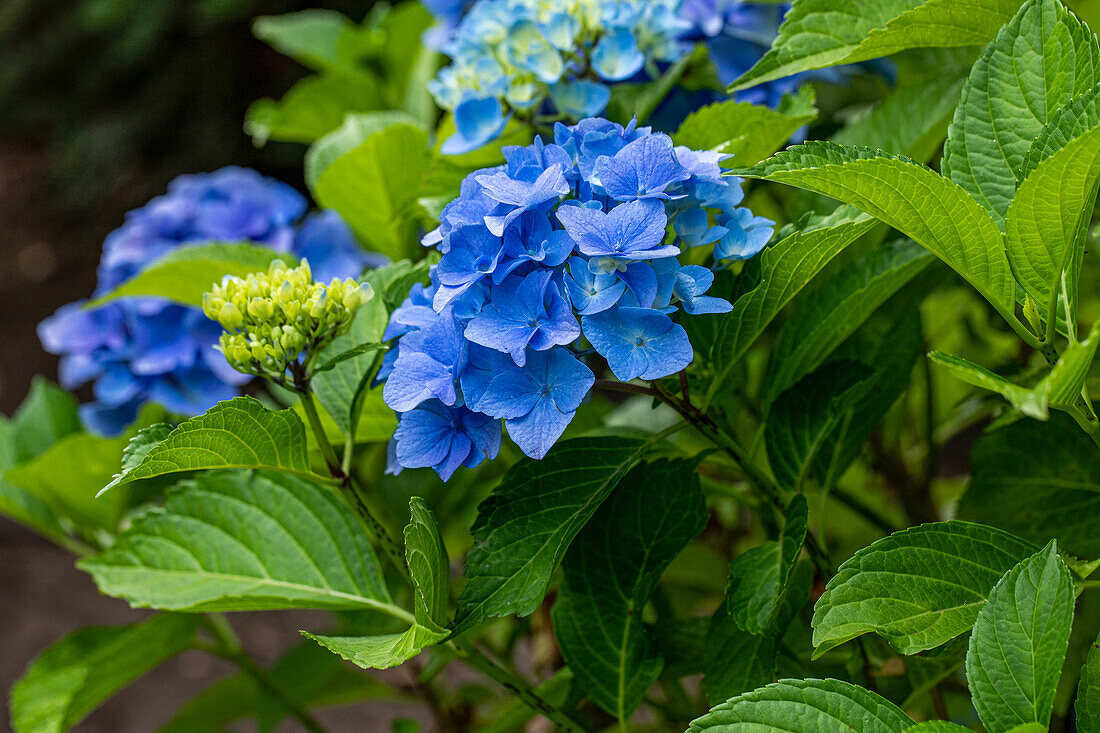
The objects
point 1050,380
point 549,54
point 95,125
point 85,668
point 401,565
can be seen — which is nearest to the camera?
point 1050,380

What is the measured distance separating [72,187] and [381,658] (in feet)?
15.5

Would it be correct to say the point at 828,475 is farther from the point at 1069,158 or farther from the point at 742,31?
the point at 742,31

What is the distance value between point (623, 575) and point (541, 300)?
0.24 metres

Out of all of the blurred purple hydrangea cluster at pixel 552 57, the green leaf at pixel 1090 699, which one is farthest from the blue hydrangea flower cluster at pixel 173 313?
the green leaf at pixel 1090 699

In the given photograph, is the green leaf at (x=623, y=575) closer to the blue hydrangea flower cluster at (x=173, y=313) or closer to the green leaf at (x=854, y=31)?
the green leaf at (x=854, y=31)

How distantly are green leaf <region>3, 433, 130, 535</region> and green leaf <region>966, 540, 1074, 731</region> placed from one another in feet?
2.38

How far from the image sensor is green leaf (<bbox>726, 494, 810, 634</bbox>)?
553mm

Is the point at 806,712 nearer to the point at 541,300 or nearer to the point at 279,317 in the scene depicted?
the point at 541,300

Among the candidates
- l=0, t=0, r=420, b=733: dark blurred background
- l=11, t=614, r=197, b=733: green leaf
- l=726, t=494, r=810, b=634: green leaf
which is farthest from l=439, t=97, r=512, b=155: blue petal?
l=0, t=0, r=420, b=733: dark blurred background

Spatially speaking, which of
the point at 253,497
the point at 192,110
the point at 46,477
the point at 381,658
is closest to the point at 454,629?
the point at 381,658

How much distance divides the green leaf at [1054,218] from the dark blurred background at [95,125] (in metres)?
3.30

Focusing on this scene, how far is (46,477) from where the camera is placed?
91cm

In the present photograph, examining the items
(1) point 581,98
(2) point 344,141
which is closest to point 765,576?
(1) point 581,98

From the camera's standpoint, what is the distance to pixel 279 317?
593mm
